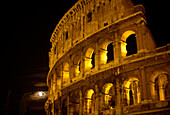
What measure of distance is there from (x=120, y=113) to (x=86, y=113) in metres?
3.68

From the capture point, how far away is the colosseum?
15.7 m

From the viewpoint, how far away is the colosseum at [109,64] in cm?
1572

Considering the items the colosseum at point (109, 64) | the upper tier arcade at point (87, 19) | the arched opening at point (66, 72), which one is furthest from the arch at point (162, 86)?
the arched opening at point (66, 72)

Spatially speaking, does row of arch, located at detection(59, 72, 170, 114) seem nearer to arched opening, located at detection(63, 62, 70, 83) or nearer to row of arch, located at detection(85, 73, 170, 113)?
row of arch, located at detection(85, 73, 170, 113)

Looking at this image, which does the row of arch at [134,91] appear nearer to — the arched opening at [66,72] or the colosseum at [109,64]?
the colosseum at [109,64]

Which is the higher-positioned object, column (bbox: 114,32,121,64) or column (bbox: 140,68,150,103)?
column (bbox: 114,32,121,64)

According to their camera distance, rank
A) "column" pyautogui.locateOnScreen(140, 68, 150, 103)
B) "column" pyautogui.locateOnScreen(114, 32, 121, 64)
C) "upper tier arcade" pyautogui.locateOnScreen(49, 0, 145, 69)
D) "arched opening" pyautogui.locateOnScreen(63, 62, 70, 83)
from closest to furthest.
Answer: "column" pyautogui.locateOnScreen(140, 68, 150, 103), "column" pyautogui.locateOnScreen(114, 32, 121, 64), "upper tier arcade" pyautogui.locateOnScreen(49, 0, 145, 69), "arched opening" pyautogui.locateOnScreen(63, 62, 70, 83)

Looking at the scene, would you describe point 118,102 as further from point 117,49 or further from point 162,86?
point 162,86

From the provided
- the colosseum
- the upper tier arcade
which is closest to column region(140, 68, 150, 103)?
the colosseum

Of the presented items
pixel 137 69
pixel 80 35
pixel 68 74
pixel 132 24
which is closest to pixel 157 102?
pixel 137 69

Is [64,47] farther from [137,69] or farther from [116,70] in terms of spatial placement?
[137,69]

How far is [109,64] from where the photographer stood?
18156mm

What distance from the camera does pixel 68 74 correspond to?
24.2 metres

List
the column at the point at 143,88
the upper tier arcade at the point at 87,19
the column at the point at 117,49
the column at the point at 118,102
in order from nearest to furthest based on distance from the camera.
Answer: the column at the point at 143,88 → the column at the point at 118,102 → the column at the point at 117,49 → the upper tier arcade at the point at 87,19
